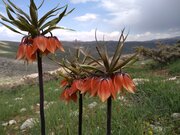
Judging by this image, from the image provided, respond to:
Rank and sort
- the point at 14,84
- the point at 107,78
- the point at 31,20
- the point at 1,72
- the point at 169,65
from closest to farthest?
the point at 107,78, the point at 31,20, the point at 169,65, the point at 14,84, the point at 1,72

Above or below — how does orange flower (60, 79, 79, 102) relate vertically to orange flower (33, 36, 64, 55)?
below

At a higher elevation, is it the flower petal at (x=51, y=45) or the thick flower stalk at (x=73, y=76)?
the flower petal at (x=51, y=45)

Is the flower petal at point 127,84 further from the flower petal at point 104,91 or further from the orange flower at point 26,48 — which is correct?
the orange flower at point 26,48

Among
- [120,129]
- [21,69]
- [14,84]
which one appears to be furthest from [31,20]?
[21,69]

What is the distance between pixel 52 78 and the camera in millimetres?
20109

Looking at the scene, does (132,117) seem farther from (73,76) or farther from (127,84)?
(127,84)

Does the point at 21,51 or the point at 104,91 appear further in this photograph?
the point at 21,51

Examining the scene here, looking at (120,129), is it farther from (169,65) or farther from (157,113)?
(169,65)

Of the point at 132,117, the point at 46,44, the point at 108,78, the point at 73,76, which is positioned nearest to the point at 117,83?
the point at 108,78

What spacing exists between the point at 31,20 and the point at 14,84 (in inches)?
654

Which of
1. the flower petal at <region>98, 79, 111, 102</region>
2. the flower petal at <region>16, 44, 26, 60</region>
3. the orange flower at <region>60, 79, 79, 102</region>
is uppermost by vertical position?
the flower petal at <region>16, 44, 26, 60</region>

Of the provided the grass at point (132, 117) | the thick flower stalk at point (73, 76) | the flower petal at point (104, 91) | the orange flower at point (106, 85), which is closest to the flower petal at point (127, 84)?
the orange flower at point (106, 85)

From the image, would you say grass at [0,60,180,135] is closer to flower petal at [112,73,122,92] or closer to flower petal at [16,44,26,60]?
flower petal at [16,44,26,60]

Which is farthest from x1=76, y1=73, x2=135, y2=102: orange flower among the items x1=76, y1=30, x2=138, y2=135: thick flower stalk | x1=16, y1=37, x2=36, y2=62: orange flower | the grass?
the grass
